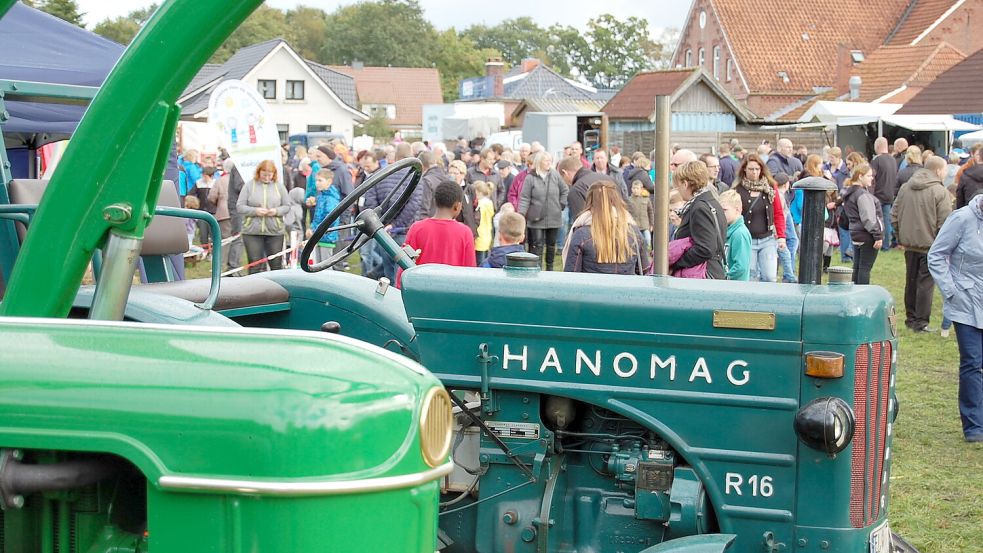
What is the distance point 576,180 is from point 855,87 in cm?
2790

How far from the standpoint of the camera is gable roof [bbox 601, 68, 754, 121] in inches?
1286

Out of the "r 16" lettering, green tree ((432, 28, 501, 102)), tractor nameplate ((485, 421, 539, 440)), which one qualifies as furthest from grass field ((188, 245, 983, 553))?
green tree ((432, 28, 501, 102))

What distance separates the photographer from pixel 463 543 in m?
4.12

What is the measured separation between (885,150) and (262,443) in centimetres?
1642

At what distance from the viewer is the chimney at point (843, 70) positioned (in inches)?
1669

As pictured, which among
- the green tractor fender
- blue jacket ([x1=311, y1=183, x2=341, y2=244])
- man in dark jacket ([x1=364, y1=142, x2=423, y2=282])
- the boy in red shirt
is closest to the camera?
the green tractor fender

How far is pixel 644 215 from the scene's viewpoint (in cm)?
1431

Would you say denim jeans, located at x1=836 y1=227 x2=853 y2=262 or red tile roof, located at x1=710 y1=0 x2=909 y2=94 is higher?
red tile roof, located at x1=710 y1=0 x2=909 y2=94

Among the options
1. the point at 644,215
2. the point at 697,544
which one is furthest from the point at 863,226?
the point at 697,544

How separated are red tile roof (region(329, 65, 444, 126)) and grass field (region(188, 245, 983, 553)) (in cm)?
7132

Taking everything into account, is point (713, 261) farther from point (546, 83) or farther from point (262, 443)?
point (546, 83)

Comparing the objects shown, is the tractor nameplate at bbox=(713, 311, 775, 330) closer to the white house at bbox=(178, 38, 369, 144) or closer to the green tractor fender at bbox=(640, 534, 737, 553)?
the green tractor fender at bbox=(640, 534, 737, 553)

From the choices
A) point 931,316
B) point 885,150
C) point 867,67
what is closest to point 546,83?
point 867,67

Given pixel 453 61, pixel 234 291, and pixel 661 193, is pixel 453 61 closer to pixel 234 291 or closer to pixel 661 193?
pixel 661 193
